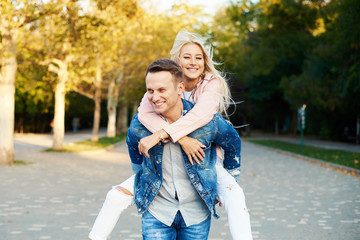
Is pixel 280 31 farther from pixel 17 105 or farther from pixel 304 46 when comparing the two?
pixel 17 105

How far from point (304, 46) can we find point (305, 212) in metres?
29.7

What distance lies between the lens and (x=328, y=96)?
30.9 m

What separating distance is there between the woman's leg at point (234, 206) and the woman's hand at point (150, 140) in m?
0.56

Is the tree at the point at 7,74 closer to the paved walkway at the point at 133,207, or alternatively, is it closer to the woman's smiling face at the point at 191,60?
the paved walkway at the point at 133,207

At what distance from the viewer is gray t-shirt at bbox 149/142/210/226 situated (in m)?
3.14

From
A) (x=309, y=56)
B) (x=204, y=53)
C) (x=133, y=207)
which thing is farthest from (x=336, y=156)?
(x=204, y=53)

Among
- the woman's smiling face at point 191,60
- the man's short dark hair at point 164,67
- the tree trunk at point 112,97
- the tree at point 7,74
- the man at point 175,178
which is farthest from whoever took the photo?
the tree trunk at point 112,97

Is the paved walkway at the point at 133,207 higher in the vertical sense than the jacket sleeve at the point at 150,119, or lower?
lower

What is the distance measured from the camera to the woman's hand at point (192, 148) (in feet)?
10.0

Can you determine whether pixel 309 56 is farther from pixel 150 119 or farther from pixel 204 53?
pixel 150 119

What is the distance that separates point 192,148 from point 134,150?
501mm

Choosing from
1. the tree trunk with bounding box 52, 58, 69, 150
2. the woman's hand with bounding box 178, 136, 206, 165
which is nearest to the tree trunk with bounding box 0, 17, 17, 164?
the tree trunk with bounding box 52, 58, 69, 150

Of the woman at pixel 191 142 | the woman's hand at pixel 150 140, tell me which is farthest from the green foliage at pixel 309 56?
the woman's hand at pixel 150 140

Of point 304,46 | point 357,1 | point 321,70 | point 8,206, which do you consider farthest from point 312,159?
point 304,46
